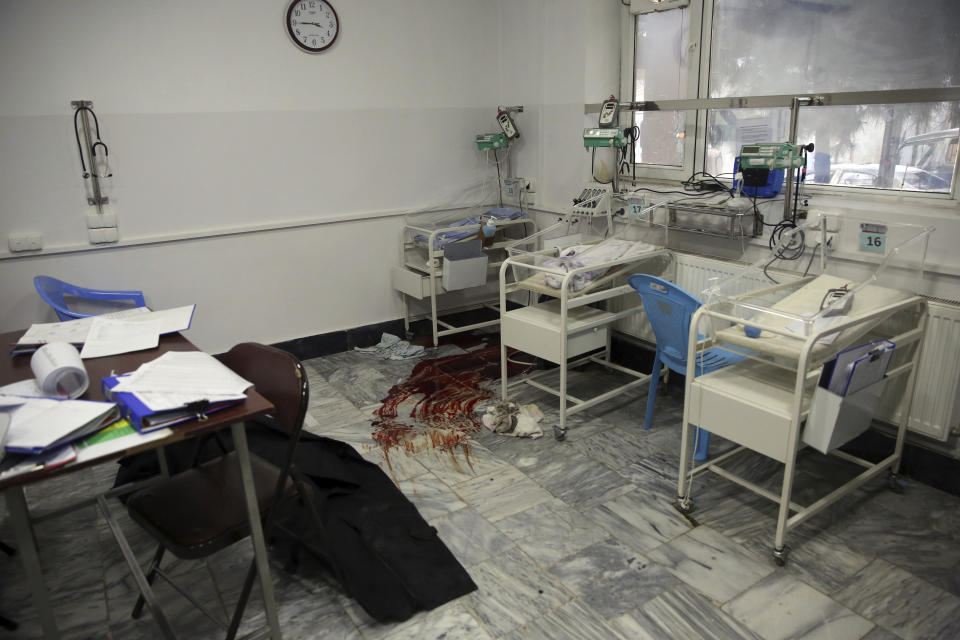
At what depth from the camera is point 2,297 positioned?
11.4 feet

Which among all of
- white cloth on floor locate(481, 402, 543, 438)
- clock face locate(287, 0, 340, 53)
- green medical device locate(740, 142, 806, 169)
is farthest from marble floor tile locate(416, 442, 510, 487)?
clock face locate(287, 0, 340, 53)

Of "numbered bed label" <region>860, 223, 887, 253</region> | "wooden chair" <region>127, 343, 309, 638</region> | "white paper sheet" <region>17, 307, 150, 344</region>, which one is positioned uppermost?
"numbered bed label" <region>860, 223, 887, 253</region>

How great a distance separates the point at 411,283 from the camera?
4.48m

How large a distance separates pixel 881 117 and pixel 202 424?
10.1ft

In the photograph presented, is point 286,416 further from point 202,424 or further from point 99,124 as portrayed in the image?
point 99,124

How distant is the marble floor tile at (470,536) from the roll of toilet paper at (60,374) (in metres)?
1.38

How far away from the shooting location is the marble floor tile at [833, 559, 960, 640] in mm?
2076

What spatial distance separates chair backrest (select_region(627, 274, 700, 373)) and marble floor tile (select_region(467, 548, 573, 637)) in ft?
3.86

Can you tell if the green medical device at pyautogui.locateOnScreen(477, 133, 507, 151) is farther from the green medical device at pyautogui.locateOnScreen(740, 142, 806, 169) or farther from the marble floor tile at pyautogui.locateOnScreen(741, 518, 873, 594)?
the marble floor tile at pyautogui.locateOnScreen(741, 518, 873, 594)

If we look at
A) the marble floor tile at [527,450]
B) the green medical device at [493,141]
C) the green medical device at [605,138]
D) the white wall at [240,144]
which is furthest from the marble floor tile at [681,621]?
the green medical device at [493,141]

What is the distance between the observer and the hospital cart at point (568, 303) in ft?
10.7

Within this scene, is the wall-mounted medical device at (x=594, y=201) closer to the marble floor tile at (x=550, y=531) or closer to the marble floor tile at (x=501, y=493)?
the marble floor tile at (x=501, y=493)

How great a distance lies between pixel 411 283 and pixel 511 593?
2.56 meters

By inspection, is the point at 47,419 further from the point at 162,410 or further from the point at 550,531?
the point at 550,531
